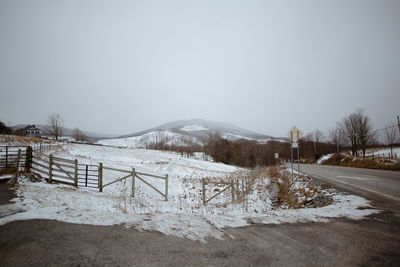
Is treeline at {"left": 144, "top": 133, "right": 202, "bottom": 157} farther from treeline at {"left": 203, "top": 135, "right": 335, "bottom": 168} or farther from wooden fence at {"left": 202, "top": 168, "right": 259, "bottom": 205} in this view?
wooden fence at {"left": 202, "top": 168, "right": 259, "bottom": 205}

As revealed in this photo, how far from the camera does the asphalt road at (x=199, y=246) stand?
7.93ft

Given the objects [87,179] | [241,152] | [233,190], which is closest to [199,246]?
[233,190]

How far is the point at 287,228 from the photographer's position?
3.64 meters

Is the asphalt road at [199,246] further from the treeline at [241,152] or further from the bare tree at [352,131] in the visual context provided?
the treeline at [241,152]

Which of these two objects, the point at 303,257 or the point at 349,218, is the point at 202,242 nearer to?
the point at 303,257

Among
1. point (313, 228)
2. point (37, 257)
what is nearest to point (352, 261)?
point (313, 228)

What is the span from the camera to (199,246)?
2855 millimetres

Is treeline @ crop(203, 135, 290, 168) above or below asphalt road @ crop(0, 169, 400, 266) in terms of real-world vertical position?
below

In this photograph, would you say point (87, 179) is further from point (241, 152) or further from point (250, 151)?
point (250, 151)

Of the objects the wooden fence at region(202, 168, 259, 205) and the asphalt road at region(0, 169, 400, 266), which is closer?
the asphalt road at region(0, 169, 400, 266)

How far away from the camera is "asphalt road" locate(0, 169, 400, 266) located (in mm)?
2416

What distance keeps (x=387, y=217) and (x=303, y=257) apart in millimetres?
3672

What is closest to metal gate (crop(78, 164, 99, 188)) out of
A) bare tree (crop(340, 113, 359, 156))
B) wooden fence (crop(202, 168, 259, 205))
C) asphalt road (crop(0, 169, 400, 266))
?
wooden fence (crop(202, 168, 259, 205))

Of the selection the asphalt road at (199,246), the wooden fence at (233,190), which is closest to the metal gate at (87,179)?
the wooden fence at (233,190)
